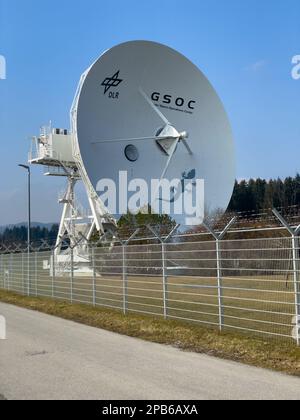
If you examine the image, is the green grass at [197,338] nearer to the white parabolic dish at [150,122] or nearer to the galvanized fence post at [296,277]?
the galvanized fence post at [296,277]

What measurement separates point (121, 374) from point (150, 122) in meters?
29.3

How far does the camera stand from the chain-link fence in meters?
10.8

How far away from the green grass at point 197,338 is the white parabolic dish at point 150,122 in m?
17.6

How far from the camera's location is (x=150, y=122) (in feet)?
118

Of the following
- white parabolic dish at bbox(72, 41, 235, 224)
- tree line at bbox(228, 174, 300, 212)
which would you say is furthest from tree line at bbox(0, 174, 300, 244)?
white parabolic dish at bbox(72, 41, 235, 224)

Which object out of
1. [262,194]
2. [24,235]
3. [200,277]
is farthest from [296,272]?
[24,235]

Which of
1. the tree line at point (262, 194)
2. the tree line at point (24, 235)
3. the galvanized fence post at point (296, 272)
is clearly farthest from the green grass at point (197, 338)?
the tree line at point (262, 194)

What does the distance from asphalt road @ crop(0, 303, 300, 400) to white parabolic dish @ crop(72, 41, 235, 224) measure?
22218mm

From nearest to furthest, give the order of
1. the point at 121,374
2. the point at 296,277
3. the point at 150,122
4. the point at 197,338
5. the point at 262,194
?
the point at 121,374
the point at 296,277
the point at 197,338
the point at 150,122
the point at 262,194

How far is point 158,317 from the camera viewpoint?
13.9 m

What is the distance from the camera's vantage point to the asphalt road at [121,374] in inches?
267

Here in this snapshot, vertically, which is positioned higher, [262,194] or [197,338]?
[262,194]

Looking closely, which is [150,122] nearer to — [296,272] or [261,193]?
[296,272]

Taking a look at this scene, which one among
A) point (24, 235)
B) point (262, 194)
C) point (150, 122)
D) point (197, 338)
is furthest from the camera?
point (24, 235)
